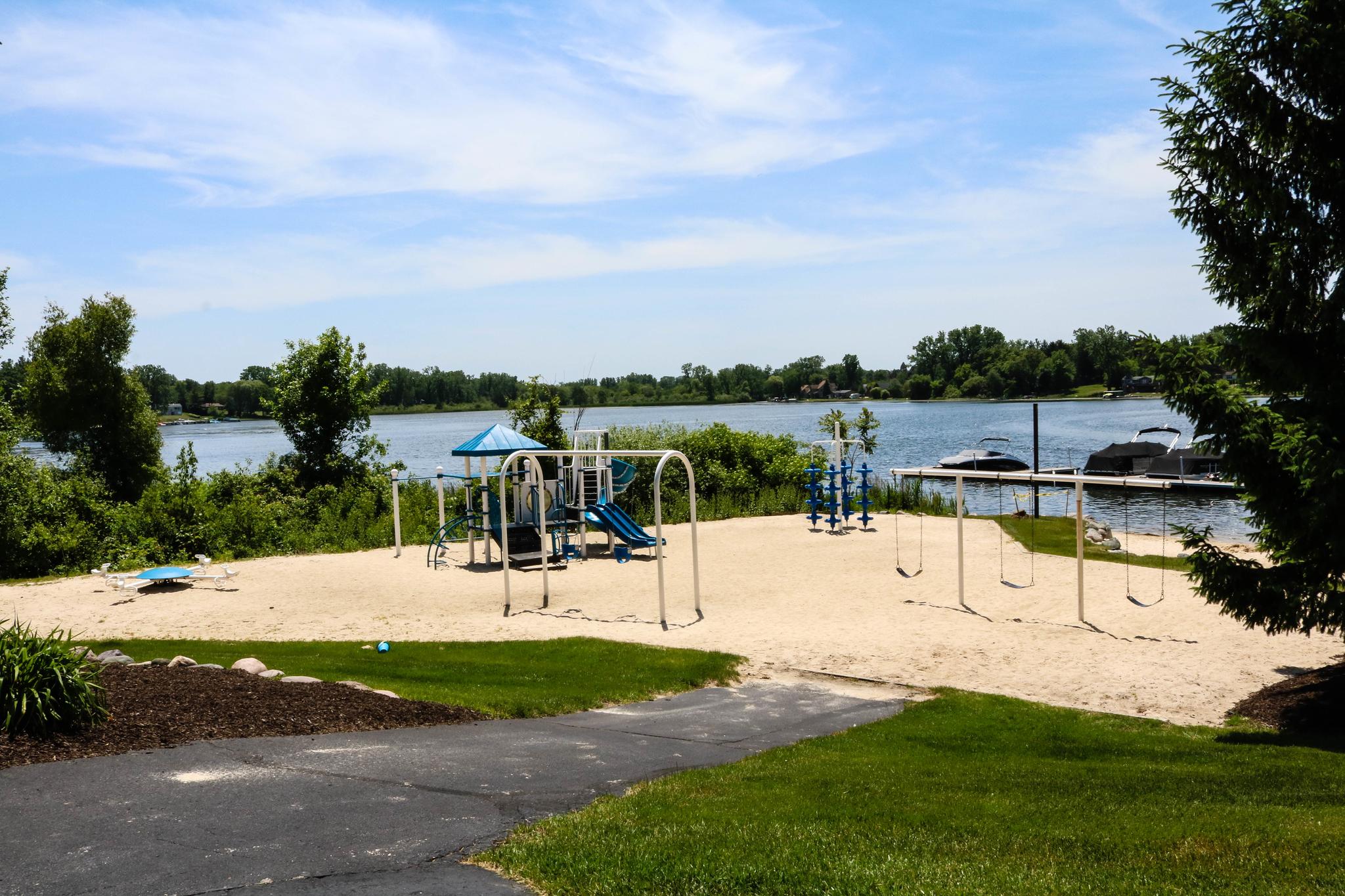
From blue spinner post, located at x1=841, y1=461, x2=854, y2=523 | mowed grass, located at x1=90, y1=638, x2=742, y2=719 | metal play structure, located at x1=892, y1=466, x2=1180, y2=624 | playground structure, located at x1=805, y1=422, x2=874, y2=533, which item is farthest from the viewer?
blue spinner post, located at x1=841, y1=461, x2=854, y2=523

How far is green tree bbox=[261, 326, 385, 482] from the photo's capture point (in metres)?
27.8

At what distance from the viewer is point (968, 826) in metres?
5.16

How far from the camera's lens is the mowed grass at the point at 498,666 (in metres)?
8.84

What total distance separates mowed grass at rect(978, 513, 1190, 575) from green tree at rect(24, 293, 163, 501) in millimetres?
21940

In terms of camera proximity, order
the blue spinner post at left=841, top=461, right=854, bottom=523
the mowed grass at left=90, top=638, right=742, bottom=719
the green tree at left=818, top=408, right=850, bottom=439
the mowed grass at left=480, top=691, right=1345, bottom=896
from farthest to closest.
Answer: the green tree at left=818, top=408, right=850, bottom=439 → the blue spinner post at left=841, top=461, right=854, bottom=523 → the mowed grass at left=90, top=638, right=742, bottom=719 → the mowed grass at left=480, top=691, right=1345, bottom=896

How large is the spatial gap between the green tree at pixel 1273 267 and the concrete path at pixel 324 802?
4.32m

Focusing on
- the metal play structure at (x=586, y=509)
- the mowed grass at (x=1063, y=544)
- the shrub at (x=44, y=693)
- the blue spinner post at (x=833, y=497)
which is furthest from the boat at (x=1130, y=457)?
the shrub at (x=44, y=693)

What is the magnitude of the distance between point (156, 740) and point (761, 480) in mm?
21103

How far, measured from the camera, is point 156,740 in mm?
6523

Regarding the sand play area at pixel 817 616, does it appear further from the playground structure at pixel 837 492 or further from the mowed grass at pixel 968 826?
the mowed grass at pixel 968 826

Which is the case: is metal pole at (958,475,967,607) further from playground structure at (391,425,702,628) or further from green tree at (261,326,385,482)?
green tree at (261,326,385,482)

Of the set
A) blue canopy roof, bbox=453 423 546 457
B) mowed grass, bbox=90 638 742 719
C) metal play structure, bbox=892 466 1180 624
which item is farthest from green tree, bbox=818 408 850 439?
mowed grass, bbox=90 638 742 719

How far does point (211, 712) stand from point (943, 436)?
239ft

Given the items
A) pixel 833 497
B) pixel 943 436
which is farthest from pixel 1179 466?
pixel 943 436
